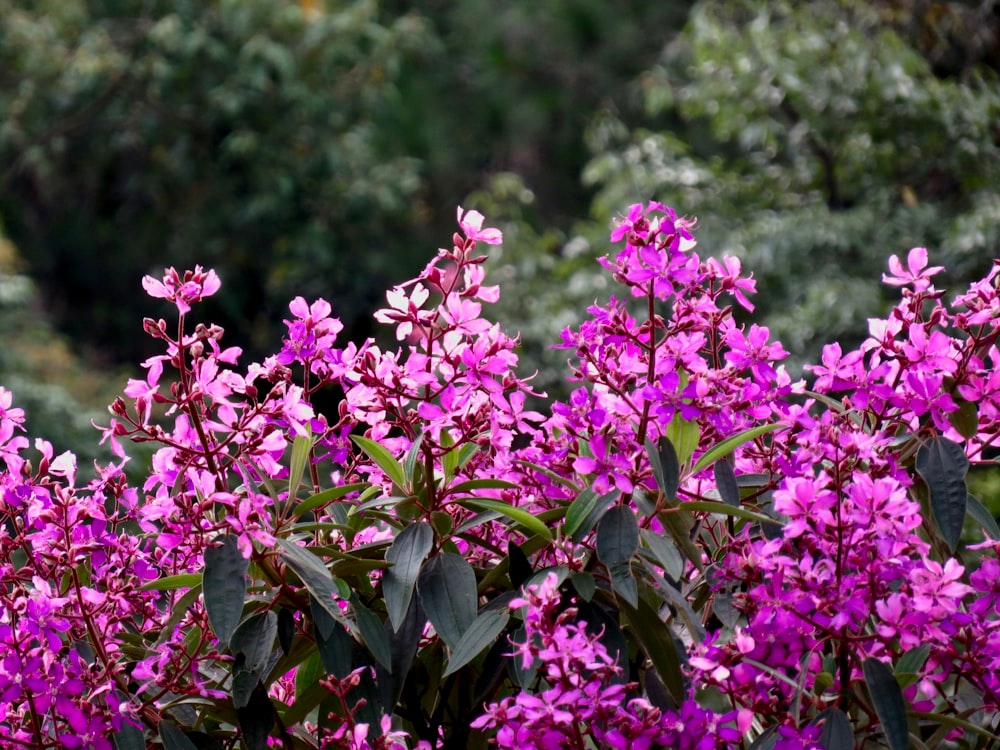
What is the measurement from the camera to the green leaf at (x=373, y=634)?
811 mm

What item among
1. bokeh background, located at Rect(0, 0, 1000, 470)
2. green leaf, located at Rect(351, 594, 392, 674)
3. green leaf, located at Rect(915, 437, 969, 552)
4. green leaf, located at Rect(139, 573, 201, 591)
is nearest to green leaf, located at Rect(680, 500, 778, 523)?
green leaf, located at Rect(915, 437, 969, 552)

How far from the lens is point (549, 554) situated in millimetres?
911

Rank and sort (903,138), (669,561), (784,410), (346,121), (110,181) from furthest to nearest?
(110,181) < (346,121) < (903,138) < (784,410) < (669,561)

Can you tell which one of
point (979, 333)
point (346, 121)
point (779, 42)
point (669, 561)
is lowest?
point (669, 561)

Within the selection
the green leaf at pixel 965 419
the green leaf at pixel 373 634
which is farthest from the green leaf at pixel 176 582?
the green leaf at pixel 965 419

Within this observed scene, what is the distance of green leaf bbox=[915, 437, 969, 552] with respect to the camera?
0.83m

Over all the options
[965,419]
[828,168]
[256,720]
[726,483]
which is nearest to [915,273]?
[965,419]

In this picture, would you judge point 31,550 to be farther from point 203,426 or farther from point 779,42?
point 779,42

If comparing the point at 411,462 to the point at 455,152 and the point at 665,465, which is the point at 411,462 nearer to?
the point at 665,465

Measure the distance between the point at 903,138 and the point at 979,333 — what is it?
3.74 m

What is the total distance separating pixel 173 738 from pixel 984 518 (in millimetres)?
593

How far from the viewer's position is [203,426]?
0.81 metres

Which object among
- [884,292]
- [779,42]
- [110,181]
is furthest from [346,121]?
[884,292]

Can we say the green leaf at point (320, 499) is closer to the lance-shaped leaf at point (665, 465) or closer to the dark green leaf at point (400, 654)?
the dark green leaf at point (400, 654)
